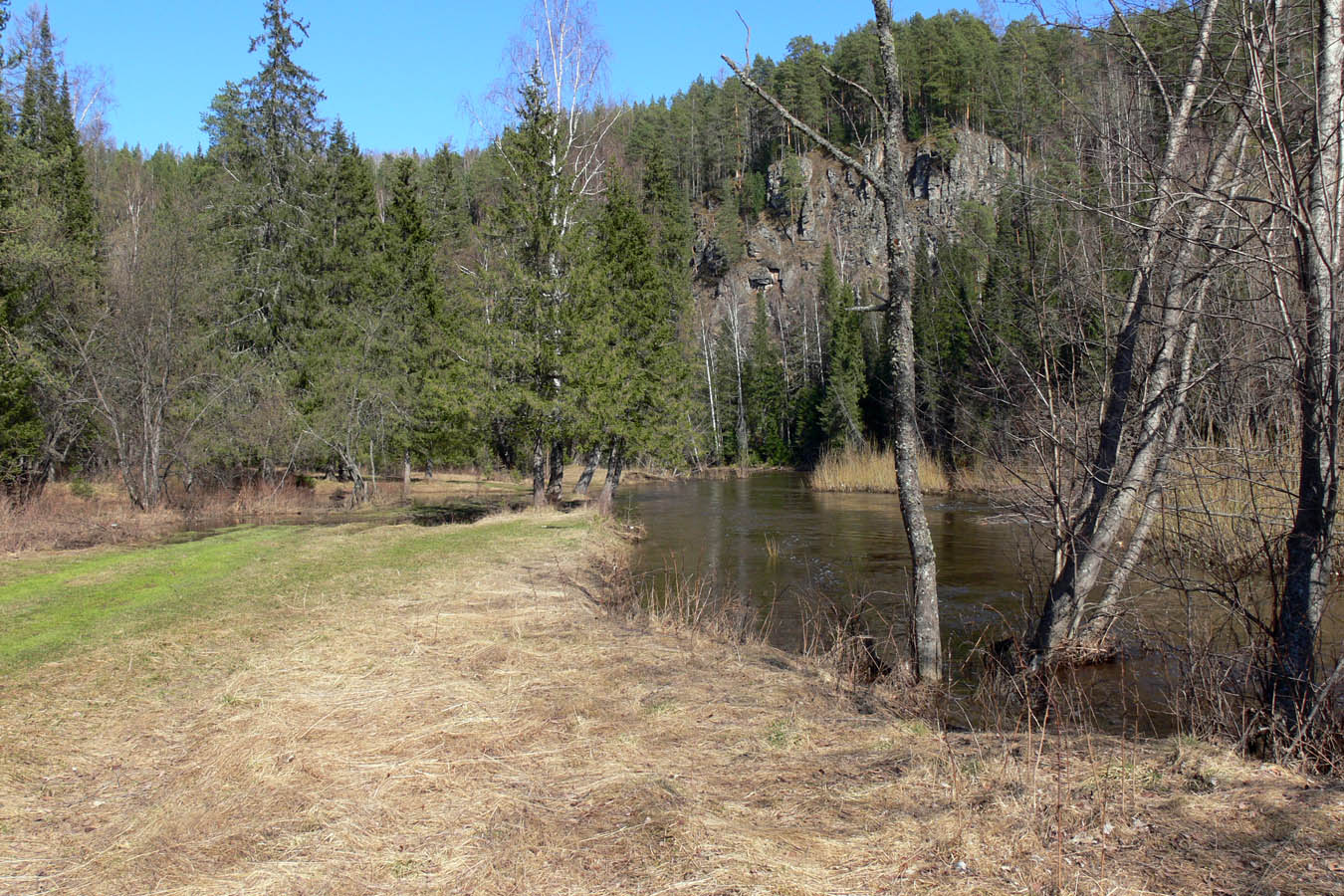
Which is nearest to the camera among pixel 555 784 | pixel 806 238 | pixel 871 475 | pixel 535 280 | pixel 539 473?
pixel 555 784

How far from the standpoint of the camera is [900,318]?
692cm

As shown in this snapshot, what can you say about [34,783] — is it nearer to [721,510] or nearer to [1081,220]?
[1081,220]

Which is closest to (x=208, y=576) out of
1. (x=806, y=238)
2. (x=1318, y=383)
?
(x=1318, y=383)

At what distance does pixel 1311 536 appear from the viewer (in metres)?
4.51

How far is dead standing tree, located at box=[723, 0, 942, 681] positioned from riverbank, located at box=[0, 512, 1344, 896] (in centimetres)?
107

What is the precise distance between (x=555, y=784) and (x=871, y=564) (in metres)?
10.6

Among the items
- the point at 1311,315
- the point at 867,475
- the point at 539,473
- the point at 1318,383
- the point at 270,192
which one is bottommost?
the point at 867,475

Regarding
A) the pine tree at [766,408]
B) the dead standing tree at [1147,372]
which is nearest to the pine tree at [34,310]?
the dead standing tree at [1147,372]

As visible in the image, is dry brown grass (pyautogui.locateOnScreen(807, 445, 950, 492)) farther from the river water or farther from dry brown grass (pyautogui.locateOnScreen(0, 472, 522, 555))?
dry brown grass (pyautogui.locateOnScreen(0, 472, 522, 555))

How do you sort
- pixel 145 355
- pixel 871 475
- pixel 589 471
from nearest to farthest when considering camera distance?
Answer: pixel 145 355 → pixel 589 471 → pixel 871 475

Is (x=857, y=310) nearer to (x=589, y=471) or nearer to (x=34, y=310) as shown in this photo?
(x=589, y=471)

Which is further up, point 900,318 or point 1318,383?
point 900,318

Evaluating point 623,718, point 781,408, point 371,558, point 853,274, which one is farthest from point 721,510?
point 853,274

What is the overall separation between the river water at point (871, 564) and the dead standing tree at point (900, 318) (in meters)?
1.08
